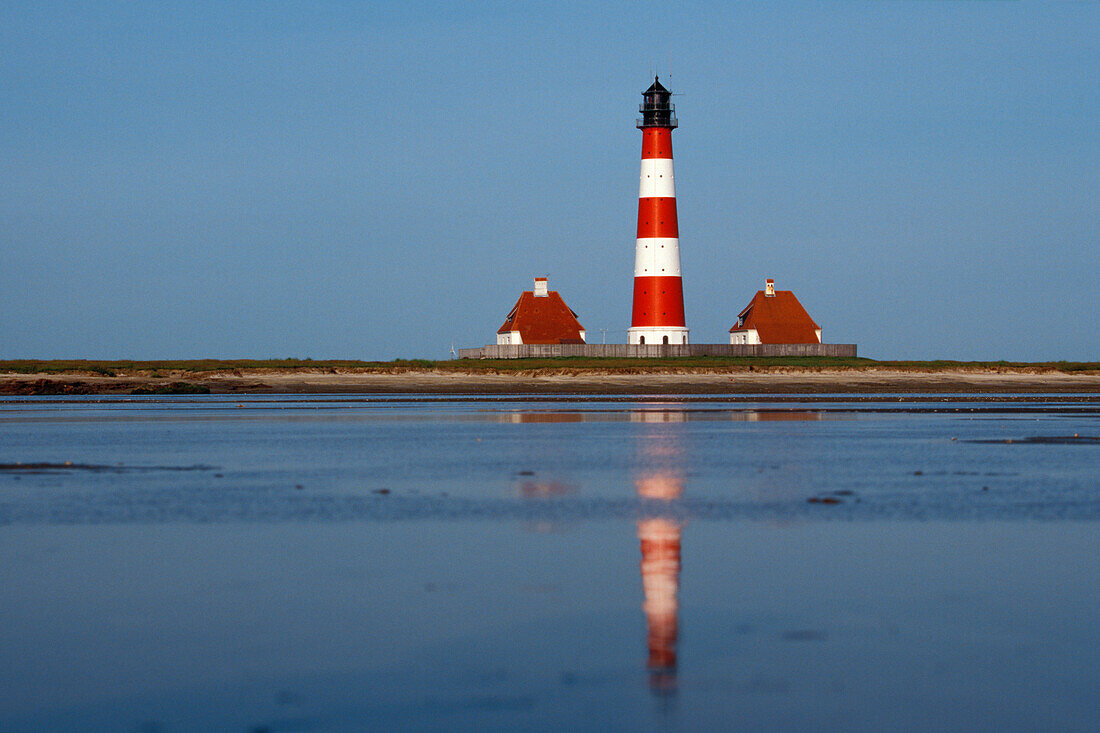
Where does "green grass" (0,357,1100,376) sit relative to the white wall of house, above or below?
below

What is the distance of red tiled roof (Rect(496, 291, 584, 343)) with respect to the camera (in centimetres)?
7506

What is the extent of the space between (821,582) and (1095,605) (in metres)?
1.92

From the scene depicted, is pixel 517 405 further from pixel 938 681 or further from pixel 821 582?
pixel 938 681

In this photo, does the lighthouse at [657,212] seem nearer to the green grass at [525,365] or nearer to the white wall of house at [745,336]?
the green grass at [525,365]

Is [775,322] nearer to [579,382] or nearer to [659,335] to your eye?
[659,335]

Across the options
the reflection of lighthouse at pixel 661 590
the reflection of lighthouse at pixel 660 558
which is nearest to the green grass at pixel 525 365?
the reflection of lighthouse at pixel 660 558

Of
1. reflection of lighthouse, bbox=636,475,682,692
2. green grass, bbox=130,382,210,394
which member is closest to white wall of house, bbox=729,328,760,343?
green grass, bbox=130,382,210,394

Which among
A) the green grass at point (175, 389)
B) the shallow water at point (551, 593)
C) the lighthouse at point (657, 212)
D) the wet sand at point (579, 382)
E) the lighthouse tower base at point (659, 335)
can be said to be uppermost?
the lighthouse at point (657, 212)

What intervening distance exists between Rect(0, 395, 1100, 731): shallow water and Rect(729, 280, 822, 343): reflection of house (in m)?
54.3

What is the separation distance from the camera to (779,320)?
250 ft

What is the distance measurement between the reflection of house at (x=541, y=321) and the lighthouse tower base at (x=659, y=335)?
9569 mm

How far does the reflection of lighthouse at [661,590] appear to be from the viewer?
7.64 metres

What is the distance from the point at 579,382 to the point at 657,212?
8.99 m

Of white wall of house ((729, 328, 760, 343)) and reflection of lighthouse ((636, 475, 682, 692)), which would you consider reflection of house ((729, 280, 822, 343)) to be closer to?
white wall of house ((729, 328, 760, 343))
